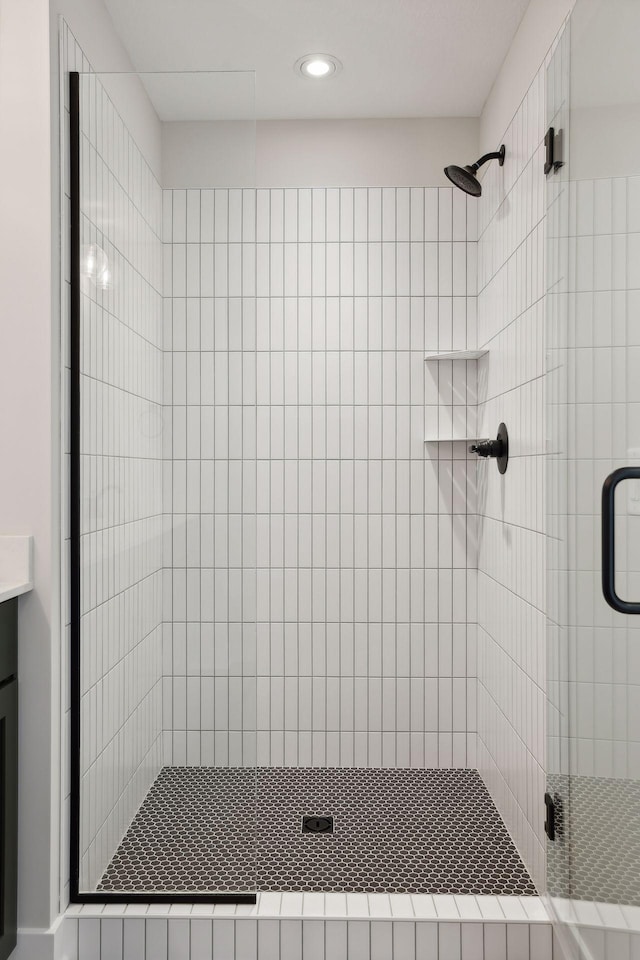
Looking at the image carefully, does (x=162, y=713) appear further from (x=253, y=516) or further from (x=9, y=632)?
(x=253, y=516)

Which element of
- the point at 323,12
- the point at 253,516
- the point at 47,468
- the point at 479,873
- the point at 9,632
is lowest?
the point at 479,873

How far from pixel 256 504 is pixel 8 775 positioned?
0.89 meters

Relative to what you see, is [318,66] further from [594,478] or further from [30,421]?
[594,478]

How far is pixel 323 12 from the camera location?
205 cm

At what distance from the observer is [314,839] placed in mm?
2086

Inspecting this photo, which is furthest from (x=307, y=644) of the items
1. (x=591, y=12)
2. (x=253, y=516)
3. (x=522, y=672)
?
(x=591, y=12)

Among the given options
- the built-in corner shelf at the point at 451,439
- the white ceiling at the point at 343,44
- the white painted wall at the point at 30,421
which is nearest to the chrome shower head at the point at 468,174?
the white ceiling at the point at 343,44

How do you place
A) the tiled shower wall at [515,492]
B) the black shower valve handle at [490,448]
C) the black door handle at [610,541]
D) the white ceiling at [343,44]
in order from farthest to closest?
the black shower valve handle at [490,448] → the white ceiling at [343,44] → the tiled shower wall at [515,492] → the black door handle at [610,541]

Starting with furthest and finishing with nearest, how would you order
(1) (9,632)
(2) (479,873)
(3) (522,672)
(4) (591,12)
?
(3) (522,672) → (2) (479,873) → (1) (9,632) → (4) (591,12)

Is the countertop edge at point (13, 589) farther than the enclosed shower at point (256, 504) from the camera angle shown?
Yes

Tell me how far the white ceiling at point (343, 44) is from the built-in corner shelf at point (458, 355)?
967mm

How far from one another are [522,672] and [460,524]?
31.5 inches

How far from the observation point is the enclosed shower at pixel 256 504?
4.38 ft

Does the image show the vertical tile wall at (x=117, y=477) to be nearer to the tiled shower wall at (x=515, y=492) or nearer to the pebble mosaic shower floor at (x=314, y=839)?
the pebble mosaic shower floor at (x=314, y=839)
